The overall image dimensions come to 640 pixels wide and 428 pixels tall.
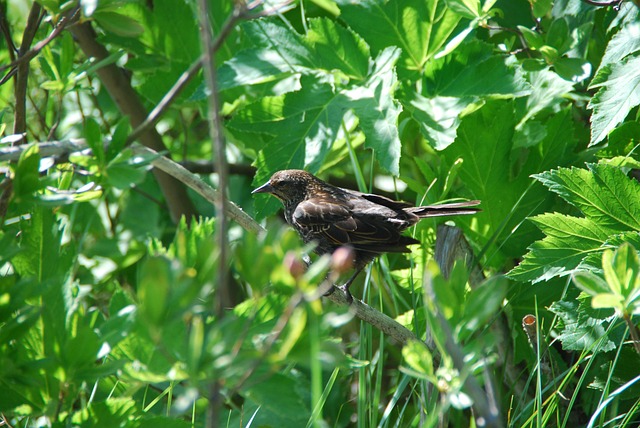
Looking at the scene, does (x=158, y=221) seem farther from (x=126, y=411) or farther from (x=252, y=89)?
(x=126, y=411)

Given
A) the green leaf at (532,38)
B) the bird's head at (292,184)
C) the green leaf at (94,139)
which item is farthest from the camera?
the bird's head at (292,184)

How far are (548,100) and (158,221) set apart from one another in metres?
2.38

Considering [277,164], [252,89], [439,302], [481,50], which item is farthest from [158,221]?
[439,302]

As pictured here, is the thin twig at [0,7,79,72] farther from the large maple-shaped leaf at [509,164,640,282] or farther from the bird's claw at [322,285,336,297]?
the large maple-shaped leaf at [509,164,640,282]

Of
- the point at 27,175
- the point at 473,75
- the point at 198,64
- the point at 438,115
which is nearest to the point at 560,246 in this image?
the point at 438,115

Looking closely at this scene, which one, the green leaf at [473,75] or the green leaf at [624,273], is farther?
the green leaf at [473,75]

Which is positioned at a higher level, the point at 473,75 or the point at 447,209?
the point at 473,75

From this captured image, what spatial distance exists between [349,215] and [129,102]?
55.5 inches

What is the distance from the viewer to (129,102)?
4.25 metres

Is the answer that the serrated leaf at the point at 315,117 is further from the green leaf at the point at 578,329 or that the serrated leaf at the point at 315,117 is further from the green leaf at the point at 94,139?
the green leaf at the point at 94,139

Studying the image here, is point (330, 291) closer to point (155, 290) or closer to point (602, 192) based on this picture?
point (602, 192)

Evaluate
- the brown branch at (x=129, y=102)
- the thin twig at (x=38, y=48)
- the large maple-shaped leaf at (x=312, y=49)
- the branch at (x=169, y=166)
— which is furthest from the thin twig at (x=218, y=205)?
the brown branch at (x=129, y=102)

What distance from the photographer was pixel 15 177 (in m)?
1.95

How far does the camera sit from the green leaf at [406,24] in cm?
345
